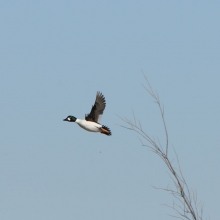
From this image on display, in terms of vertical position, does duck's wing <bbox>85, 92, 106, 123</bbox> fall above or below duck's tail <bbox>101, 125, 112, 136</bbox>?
above

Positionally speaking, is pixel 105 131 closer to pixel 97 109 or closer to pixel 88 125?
pixel 88 125

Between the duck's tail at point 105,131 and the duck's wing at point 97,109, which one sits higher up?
the duck's wing at point 97,109

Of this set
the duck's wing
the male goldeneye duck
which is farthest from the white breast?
the duck's wing

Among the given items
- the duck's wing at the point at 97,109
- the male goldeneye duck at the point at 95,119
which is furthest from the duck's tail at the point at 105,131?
the duck's wing at the point at 97,109

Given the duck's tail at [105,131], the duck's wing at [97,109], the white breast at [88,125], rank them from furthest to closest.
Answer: the duck's wing at [97,109], the duck's tail at [105,131], the white breast at [88,125]

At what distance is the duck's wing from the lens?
1029 inches

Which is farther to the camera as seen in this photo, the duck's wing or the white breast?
the duck's wing

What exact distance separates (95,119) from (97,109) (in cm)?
84

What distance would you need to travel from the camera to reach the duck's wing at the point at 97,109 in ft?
85.7

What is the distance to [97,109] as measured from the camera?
2683 cm

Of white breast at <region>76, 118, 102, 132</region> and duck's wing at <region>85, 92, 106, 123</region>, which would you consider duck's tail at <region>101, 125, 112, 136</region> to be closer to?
white breast at <region>76, 118, 102, 132</region>

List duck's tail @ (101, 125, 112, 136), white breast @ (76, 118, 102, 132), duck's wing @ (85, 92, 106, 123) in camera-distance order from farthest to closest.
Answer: duck's wing @ (85, 92, 106, 123), duck's tail @ (101, 125, 112, 136), white breast @ (76, 118, 102, 132)

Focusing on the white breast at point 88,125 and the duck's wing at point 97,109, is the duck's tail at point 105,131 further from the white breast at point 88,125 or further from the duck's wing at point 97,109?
the duck's wing at point 97,109

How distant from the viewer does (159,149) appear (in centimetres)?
811
